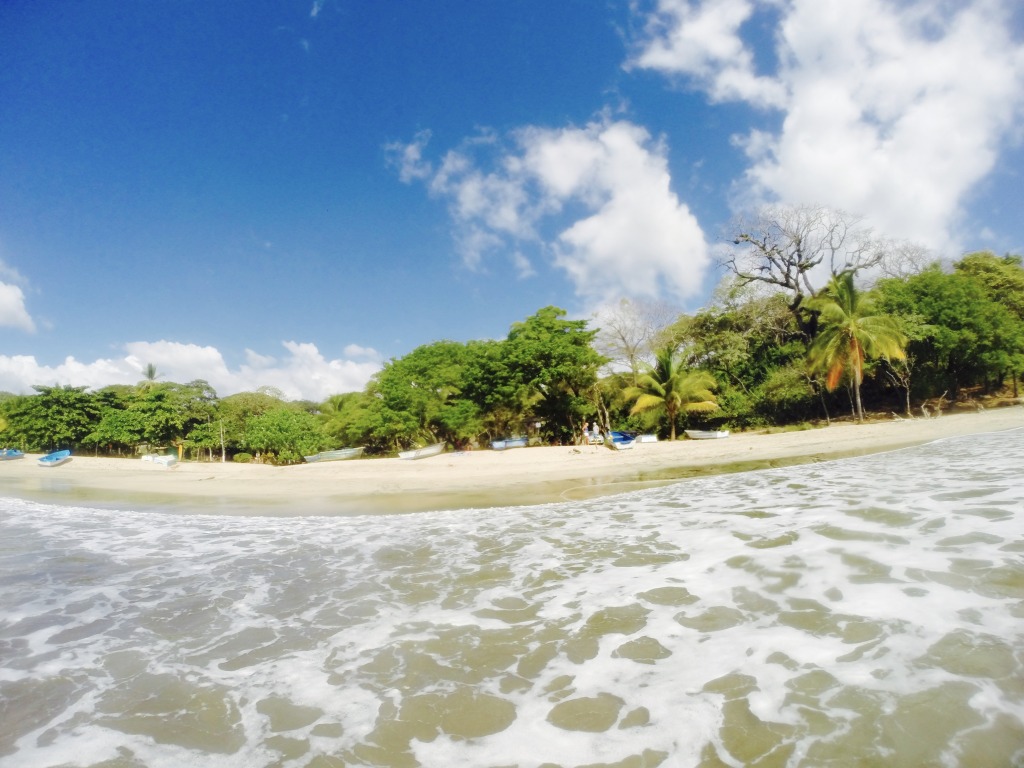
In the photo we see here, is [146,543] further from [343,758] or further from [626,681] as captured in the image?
[626,681]

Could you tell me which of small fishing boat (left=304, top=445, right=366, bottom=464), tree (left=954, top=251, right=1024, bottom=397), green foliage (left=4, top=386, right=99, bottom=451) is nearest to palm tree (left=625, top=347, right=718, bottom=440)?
tree (left=954, top=251, right=1024, bottom=397)

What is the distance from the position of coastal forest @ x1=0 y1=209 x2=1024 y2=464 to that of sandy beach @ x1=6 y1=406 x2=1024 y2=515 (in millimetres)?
3229

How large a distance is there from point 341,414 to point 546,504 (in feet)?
80.6

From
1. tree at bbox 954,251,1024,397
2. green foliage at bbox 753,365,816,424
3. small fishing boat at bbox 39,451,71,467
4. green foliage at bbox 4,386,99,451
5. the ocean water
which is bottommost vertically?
the ocean water

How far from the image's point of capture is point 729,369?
2845 cm

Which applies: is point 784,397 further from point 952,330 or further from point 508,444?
point 508,444

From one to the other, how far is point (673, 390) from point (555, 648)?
22.4 meters

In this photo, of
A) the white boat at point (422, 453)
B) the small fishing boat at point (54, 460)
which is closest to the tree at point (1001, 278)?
the white boat at point (422, 453)

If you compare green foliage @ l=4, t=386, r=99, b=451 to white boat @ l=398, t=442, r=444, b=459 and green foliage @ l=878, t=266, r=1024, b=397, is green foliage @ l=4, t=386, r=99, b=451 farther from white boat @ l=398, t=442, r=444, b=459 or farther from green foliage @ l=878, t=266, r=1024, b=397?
green foliage @ l=878, t=266, r=1024, b=397

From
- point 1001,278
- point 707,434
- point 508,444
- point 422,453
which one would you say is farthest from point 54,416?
point 1001,278

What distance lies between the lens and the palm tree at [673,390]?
2442cm

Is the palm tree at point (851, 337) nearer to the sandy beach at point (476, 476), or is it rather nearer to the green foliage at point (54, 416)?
the sandy beach at point (476, 476)

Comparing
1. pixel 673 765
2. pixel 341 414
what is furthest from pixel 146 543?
pixel 341 414

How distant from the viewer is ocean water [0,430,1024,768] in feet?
7.73
